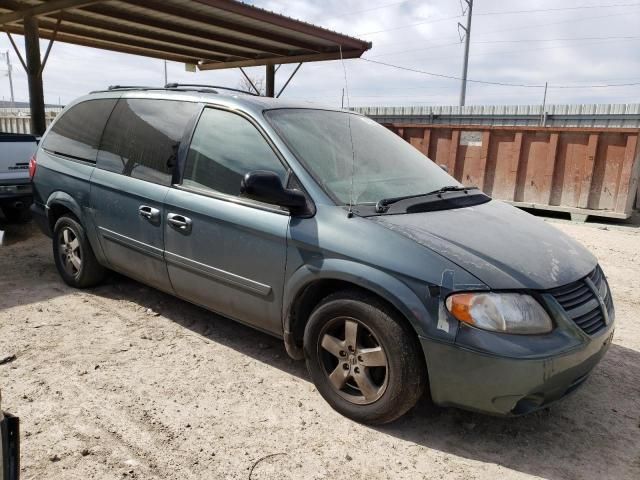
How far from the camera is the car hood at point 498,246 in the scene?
8.05 feet

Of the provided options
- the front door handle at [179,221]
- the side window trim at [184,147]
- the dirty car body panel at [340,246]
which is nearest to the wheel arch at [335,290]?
the dirty car body panel at [340,246]

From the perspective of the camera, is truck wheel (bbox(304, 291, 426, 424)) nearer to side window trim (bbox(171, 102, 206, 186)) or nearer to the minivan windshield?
the minivan windshield

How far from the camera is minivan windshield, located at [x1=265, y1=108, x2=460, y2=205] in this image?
306 cm

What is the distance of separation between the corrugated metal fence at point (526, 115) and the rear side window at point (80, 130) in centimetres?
1091

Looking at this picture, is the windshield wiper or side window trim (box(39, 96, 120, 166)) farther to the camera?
side window trim (box(39, 96, 120, 166))

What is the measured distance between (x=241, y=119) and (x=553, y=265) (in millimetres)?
2090

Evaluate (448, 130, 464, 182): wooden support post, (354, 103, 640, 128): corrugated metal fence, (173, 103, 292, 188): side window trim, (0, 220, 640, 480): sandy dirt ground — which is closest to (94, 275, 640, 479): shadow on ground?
(0, 220, 640, 480): sandy dirt ground

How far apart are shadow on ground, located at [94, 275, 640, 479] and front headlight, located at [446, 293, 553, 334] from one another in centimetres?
71

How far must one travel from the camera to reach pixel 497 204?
138 inches

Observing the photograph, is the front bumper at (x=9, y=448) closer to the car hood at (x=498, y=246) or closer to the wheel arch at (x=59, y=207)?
the car hood at (x=498, y=246)

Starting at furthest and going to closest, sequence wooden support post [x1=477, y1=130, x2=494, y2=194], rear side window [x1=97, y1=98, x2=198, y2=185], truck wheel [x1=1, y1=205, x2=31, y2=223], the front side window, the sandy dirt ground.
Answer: wooden support post [x1=477, y1=130, x2=494, y2=194] → truck wheel [x1=1, y1=205, x2=31, y2=223] → rear side window [x1=97, y1=98, x2=198, y2=185] → the front side window → the sandy dirt ground

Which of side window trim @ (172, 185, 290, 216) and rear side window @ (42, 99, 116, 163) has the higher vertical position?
rear side window @ (42, 99, 116, 163)

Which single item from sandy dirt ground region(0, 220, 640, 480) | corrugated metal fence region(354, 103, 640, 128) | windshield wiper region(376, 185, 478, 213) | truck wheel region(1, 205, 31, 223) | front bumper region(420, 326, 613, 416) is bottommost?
sandy dirt ground region(0, 220, 640, 480)

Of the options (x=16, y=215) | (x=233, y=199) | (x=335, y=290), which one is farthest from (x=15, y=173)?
(x=335, y=290)
